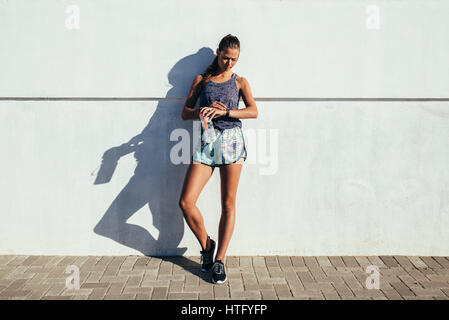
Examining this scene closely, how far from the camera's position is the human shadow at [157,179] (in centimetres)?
433

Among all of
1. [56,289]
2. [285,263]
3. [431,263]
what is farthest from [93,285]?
[431,263]

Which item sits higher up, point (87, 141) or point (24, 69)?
point (24, 69)

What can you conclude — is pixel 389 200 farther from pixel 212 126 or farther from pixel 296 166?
pixel 212 126

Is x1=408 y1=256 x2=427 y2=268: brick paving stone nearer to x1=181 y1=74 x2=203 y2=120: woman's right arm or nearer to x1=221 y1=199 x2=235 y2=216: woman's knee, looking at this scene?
x1=221 y1=199 x2=235 y2=216: woman's knee

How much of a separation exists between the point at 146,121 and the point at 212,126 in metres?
0.84

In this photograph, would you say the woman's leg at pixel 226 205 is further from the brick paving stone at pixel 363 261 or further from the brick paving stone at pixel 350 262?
the brick paving stone at pixel 363 261

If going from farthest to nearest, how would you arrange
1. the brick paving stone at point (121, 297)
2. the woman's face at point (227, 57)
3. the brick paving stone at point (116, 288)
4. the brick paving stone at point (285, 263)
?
the brick paving stone at point (285, 263), the woman's face at point (227, 57), the brick paving stone at point (116, 288), the brick paving stone at point (121, 297)

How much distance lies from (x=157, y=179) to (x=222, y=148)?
0.94m

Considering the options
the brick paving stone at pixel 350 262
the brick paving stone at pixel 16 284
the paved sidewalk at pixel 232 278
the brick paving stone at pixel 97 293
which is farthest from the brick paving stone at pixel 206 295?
the brick paving stone at pixel 16 284

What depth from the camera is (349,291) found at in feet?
11.9

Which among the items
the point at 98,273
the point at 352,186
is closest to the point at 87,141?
the point at 98,273
